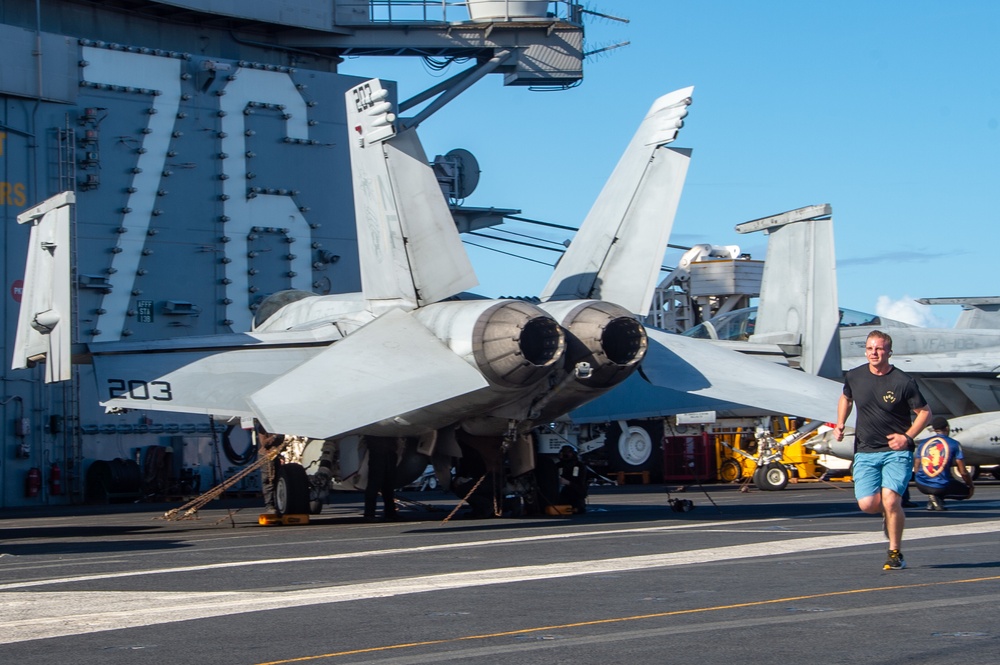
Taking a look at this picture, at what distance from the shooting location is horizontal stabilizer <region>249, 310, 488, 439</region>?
467 inches

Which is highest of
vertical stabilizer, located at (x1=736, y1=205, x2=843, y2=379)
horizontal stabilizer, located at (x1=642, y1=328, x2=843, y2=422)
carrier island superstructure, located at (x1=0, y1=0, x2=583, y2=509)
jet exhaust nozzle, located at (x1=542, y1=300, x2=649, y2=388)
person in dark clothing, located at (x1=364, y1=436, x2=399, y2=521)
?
carrier island superstructure, located at (x1=0, y1=0, x2=583, y2=509)

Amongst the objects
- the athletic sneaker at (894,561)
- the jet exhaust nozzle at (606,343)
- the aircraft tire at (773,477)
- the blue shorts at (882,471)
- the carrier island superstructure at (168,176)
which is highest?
the carrier island superstructure at (168,176)

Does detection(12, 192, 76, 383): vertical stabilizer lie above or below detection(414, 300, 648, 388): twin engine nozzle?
above

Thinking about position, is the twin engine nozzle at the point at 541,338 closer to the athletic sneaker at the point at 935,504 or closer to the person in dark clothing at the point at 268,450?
the person in dark clothing at the point at 268,450

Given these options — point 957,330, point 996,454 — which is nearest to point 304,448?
point 996,454

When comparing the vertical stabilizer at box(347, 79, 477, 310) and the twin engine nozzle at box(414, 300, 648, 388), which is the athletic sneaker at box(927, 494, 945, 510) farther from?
the vertical stabilizer at box(347, 79, 477, 310)

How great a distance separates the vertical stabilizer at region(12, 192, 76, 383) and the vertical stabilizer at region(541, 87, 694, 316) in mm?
6332

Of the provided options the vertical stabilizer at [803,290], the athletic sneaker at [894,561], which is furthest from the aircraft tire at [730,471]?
the athletic sneaker at [894,561]

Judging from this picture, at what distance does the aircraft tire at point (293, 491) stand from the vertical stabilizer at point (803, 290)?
294 inches

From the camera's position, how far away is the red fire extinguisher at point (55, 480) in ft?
90.1

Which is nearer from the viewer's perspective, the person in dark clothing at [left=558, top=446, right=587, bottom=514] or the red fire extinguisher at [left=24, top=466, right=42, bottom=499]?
the person in dark clothing at [left=558, top=446, right=587, bottom=514]

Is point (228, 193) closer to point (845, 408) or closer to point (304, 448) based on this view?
point (304, 448)

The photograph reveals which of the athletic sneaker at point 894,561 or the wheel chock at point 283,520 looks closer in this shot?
the athletic sneaker at point 894,561

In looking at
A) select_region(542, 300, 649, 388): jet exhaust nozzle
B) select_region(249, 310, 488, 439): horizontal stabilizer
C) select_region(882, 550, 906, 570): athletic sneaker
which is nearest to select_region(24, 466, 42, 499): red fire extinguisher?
select_region(249, 310, 488, 439): horizontal stabilizer
